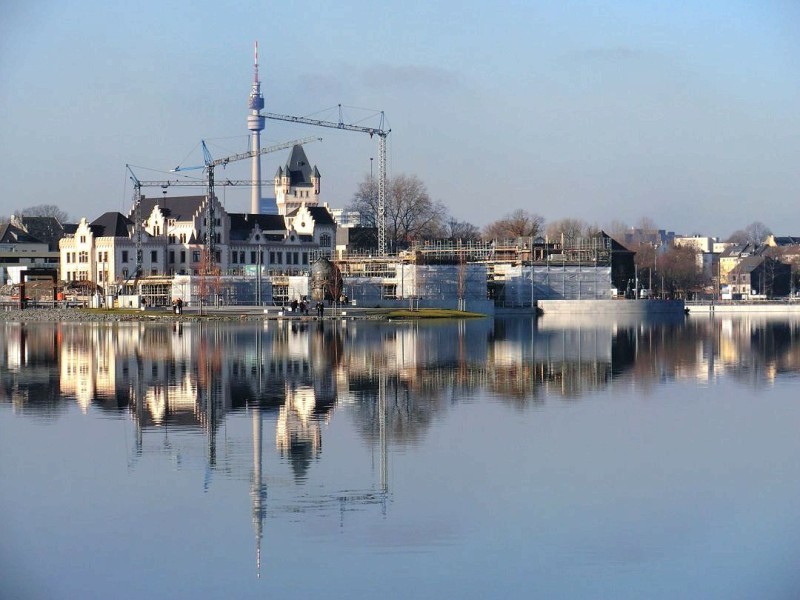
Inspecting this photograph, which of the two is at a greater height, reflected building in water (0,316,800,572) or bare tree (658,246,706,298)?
bare tree (658,246,706,298)

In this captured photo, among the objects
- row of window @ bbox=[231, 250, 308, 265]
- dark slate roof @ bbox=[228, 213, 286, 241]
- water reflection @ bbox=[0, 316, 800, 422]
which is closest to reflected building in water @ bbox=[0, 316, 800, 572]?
water reflection @ bbox=[0, 316, 800, 422]

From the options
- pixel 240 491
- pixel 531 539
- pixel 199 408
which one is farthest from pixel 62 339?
pixel 531 539

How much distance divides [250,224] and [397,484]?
13260 cm

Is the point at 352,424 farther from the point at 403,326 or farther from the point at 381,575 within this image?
the point at 403,326

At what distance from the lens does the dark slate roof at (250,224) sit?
149125 mm

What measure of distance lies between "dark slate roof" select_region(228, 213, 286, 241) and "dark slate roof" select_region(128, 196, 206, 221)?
621cm

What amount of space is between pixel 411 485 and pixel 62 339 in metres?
48.9

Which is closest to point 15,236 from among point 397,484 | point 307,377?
point 307,377

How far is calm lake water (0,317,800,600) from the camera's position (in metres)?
16.4

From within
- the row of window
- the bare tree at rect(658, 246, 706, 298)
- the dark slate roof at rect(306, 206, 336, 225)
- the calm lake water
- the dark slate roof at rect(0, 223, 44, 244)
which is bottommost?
the calm lake water

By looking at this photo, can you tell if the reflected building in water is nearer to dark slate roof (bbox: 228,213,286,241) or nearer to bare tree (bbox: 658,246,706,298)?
dark slate roof (bbox: 228,213,286,241)

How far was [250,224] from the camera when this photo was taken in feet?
500

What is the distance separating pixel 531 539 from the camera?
59.0 ft

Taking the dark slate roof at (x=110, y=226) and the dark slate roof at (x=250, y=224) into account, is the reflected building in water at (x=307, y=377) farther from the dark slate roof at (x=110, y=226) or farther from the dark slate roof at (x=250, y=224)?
the dark slate roof at (x=250, y=224)
